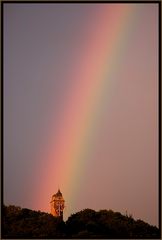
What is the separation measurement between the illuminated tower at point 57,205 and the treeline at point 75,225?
16 centimetres

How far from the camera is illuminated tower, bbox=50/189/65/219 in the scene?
724 centimetres

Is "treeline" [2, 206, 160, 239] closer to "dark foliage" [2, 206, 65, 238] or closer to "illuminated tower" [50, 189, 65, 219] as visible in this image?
"dark foliage" [2, 206, 65, 238]

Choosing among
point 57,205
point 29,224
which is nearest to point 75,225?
point 57,205

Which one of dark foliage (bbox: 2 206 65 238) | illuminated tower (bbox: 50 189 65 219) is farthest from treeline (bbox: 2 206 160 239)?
illuminated tower (bbox: 50 189 65 219)

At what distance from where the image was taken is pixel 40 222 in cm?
708

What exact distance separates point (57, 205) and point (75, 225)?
0.57 meters

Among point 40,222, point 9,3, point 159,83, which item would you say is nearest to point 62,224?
point 40,222

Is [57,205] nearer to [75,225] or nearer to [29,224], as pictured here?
[75,225]

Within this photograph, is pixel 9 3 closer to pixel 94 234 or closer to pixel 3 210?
pixel 3 210

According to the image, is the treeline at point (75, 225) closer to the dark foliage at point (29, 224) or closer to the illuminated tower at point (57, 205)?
the dark foliage at point (29, 224)

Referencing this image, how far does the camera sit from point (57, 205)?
7539mm

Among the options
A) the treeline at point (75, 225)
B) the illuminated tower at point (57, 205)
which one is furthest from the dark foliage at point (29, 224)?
the illuminated tower at point (57, 205)

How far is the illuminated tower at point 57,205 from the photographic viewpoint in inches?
285

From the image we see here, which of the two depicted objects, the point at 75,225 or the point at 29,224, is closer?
the point at 29,224
